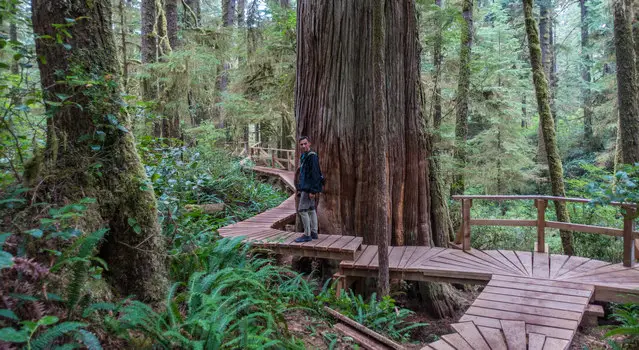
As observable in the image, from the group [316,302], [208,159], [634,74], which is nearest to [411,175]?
[316,302]

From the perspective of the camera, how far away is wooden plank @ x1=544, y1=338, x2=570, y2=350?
10.3 feet

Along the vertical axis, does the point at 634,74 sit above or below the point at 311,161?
above

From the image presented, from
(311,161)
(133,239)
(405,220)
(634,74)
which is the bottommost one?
(405,220)

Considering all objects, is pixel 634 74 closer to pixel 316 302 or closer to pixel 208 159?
pixel 316 302

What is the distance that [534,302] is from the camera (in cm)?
403

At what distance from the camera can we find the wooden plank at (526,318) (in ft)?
11.6

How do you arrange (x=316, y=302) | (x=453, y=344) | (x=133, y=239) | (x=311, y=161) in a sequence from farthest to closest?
(x=311, y=161), (x=316, y=302), (x=453, y=344), (x=133, y=239)

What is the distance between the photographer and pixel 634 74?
7266 mm

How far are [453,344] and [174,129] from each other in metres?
9.43

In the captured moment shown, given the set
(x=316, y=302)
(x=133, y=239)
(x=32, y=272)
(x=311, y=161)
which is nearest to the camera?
(x=32, y=272)

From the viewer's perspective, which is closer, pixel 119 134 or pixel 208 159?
pixel 119 134

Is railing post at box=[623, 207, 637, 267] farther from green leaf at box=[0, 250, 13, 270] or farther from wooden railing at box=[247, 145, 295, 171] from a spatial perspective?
wooden railing at box=[247, 145, 295, 171]

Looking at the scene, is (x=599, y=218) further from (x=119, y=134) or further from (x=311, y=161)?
(x=119, y=134)

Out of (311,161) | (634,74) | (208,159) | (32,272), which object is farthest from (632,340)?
(208,159)
